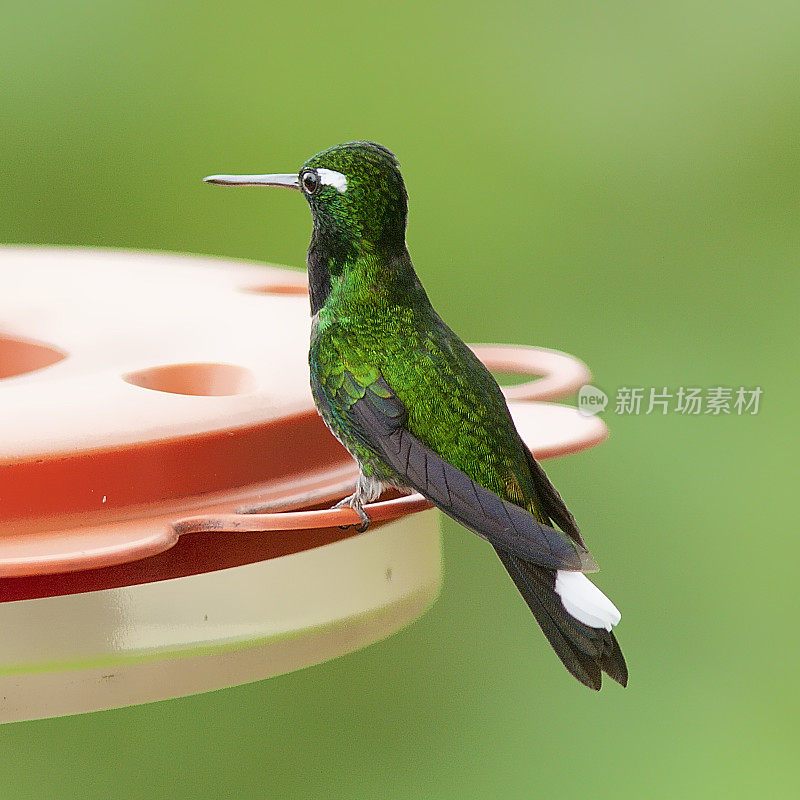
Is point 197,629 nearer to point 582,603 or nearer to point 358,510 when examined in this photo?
point 358,510

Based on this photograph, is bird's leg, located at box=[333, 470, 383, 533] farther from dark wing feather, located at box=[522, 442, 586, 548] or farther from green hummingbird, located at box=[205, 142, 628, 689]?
dark wing feather, located at box=[522, 442, 586, 548]

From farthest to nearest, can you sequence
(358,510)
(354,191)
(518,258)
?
1. (518,258)
2. (354,191)
3. (358,510)

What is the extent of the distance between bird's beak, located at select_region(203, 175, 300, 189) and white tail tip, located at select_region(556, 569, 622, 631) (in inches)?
15.0

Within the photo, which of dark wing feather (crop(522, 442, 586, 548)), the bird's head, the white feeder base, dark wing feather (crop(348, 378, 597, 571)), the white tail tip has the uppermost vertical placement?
the bird's head

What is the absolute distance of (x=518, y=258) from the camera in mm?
2377

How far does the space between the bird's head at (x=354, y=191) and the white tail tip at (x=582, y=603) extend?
0.32 m

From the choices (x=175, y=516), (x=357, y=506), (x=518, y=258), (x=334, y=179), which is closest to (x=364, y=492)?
(x=357, y=506)

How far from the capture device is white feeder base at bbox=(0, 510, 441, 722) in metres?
0.87

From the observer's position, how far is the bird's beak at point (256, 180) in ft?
2.88

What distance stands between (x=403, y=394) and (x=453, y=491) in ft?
0.42

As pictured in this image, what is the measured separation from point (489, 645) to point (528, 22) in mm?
1324

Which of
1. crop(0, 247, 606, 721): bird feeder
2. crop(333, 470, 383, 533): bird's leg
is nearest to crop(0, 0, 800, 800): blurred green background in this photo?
crop(0, 247, 606, 721): bird feeder

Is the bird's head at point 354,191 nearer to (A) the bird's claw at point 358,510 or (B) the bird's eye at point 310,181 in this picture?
(B) the bird's eye at point 310,181

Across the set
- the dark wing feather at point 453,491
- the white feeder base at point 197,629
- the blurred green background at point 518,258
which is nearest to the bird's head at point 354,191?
the dark wing feather at point 453,491
